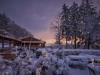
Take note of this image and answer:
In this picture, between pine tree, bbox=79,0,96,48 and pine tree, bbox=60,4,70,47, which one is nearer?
pine tree, bbox=79,0,96,48

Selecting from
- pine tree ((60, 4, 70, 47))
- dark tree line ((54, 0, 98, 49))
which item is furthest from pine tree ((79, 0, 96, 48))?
pine tree ((60, 4, 70, 47))

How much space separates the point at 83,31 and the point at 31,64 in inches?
1051

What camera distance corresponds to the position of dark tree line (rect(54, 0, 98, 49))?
41.4 m

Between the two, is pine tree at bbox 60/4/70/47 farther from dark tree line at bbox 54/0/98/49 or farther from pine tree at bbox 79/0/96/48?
pine tree at bbox 79/0/96/48

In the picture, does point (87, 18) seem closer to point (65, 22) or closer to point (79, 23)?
point (79, 23)

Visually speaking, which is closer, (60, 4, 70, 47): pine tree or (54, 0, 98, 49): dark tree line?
(54, 0, 98, 49): dark tree line

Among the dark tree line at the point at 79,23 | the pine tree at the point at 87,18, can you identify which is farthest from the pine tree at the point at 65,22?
the pine tree at the point at 87,18

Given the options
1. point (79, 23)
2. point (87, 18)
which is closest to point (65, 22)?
point (79, 23)

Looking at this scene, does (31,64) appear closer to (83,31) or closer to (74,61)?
(74,61)

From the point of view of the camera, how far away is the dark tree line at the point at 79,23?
41375 millimetres

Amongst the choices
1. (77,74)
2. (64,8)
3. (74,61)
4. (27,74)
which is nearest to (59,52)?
(74,61)

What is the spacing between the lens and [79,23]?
43.4 m

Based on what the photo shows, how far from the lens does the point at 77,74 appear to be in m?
19.1

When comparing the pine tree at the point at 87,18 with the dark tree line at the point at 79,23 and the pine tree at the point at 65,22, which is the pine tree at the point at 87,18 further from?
the pine tree at the point at 65,22
